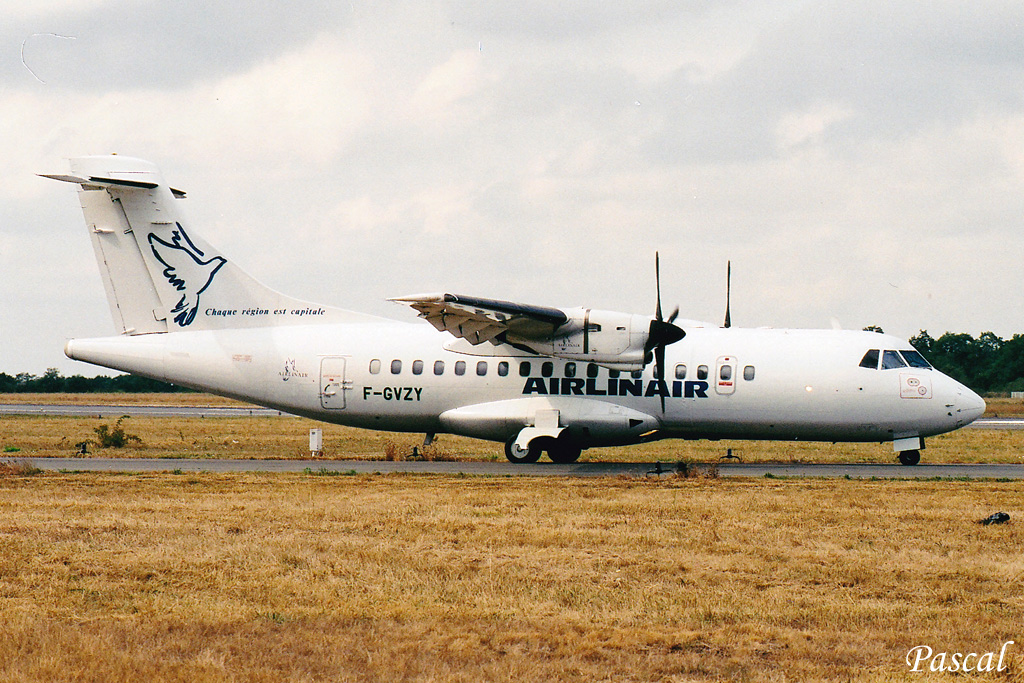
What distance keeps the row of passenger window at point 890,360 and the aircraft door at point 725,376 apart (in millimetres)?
3177

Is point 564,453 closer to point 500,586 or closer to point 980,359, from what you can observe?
point 500,586

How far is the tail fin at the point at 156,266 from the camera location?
27.7 meters

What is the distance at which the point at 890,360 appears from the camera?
2553 centimetres

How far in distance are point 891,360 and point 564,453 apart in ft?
28.3

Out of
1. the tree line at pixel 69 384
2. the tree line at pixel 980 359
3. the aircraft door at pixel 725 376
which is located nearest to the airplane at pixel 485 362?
the aircraft door at pixel 725 376

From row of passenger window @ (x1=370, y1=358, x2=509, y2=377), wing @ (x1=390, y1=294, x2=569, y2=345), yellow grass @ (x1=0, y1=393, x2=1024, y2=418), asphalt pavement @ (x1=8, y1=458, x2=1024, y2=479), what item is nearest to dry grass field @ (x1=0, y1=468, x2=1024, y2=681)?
asphalt pavement @ (x1=8, y1=458, x2=1024, y2=479)

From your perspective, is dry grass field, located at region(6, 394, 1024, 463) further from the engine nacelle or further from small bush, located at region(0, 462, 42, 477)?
small bush, located at region(0, 462, 42, 477)

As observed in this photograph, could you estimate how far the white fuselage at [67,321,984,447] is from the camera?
25281mm

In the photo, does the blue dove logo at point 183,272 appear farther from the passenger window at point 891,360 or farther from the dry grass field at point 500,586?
the passenger window at point 891,360

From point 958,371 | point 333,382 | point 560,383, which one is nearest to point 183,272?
point 333,382

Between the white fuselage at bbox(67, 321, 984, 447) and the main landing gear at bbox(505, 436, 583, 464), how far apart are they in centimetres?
48

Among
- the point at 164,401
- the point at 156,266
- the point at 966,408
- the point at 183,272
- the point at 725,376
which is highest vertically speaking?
the point at 156,266

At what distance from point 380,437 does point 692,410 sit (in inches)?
833

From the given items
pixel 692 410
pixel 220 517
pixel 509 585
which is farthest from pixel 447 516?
pixel 692 410
